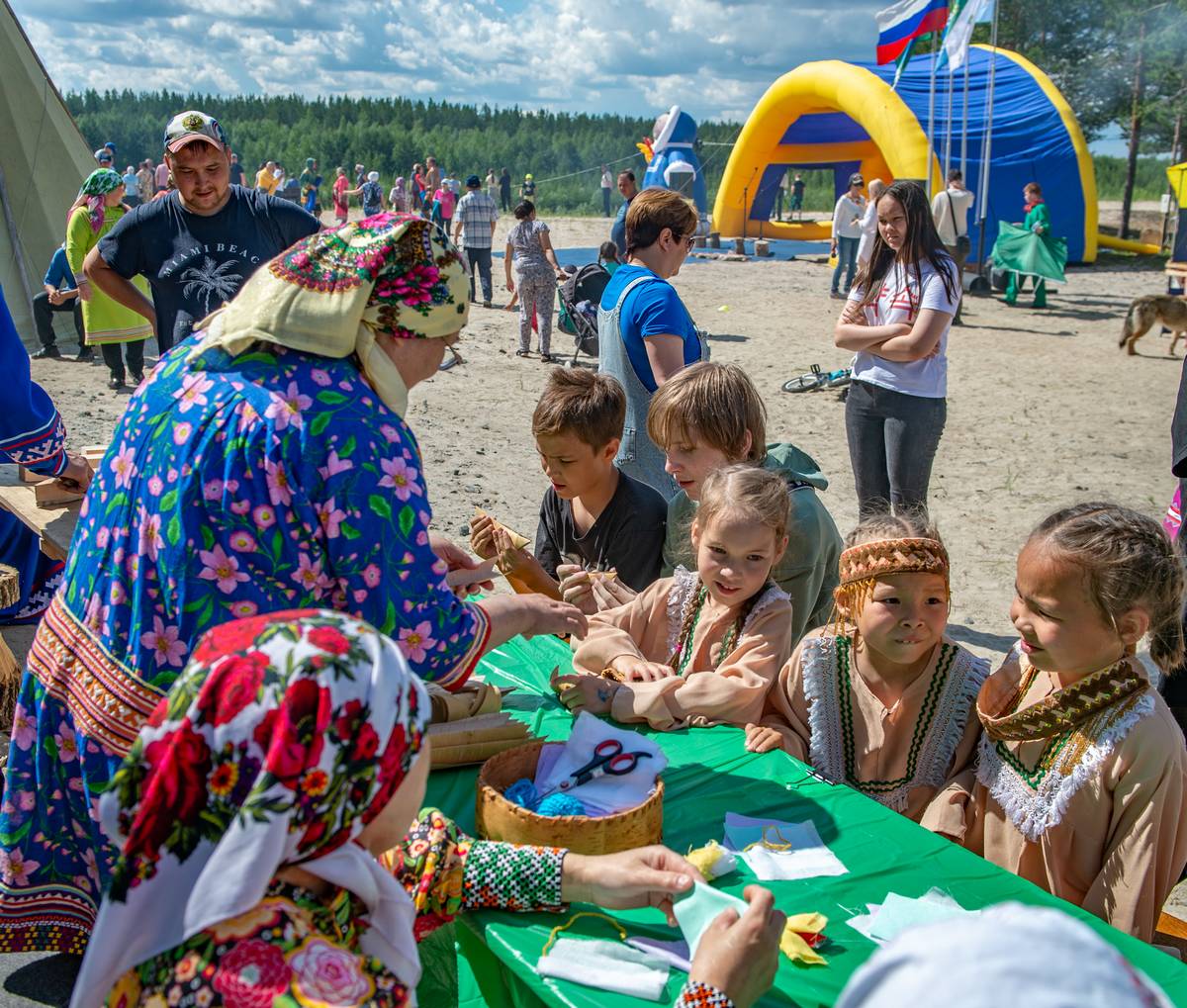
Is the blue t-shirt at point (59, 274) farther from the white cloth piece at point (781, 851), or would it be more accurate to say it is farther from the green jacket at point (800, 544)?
the white cloth piece at point (781, 851)

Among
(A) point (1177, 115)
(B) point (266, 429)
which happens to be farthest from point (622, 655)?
(A) point (1177, 115)

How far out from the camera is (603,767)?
2043 millimetres

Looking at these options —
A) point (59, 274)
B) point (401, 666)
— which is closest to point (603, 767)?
point (401, 666)

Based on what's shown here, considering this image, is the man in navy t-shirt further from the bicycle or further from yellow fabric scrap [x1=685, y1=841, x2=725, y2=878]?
the bicycle

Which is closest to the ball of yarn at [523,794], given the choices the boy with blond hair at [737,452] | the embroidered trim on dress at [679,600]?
the embroidered trim on dress at [679,600]

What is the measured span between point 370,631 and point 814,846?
3.74 ft

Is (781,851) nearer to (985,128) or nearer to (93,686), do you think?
(93,686)

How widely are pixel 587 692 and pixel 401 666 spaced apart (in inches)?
52.6

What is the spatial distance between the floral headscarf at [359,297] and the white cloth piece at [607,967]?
0.97 meters

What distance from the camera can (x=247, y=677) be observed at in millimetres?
1134

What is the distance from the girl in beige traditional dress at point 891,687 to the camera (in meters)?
2.35

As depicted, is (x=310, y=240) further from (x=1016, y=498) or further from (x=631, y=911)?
(x=1016, y=498)

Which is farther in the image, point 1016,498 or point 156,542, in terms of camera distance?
point 1016,498

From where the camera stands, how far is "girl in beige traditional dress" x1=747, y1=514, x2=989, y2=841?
235 cm
